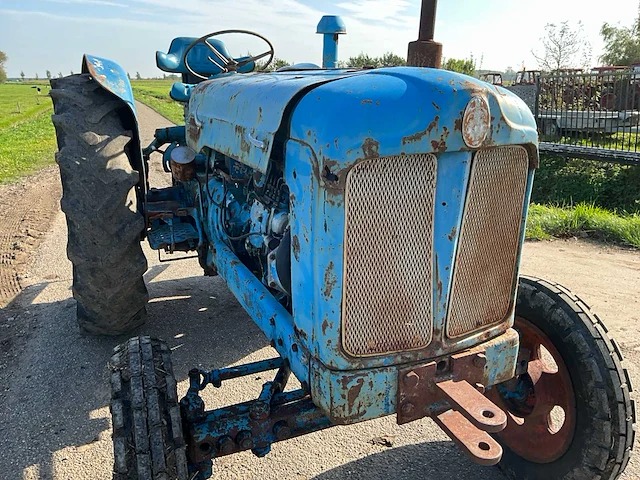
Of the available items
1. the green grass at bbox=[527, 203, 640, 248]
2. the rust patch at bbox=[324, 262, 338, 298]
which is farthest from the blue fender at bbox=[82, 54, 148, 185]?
the green grass at bbox=[527, 203, 640, 248]

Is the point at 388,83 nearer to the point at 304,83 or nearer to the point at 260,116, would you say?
the point at 304,83

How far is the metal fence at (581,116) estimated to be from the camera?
1038 cm

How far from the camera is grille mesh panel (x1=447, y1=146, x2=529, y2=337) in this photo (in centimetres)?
176

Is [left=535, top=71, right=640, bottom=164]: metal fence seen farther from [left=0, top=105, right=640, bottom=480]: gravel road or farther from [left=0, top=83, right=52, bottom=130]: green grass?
[left=0, top=83, right=52, bottom=130]: green grass

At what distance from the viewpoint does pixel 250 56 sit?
3865 mm

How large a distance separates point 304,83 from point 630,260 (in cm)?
459

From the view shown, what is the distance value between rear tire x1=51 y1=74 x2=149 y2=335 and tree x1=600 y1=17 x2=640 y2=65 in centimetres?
3699

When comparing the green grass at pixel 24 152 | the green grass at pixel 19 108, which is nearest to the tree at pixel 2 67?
the green grass at pixel 19 108

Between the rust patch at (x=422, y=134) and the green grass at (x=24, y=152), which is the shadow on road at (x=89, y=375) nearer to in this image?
the rust patch at (x=422, y=134)

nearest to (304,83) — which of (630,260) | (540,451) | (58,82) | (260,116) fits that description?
(260,116)

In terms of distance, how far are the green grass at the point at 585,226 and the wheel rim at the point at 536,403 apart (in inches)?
152

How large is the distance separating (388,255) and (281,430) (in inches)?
28.1

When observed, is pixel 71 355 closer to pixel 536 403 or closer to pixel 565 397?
pixel 536 403

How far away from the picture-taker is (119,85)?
3223 mm
